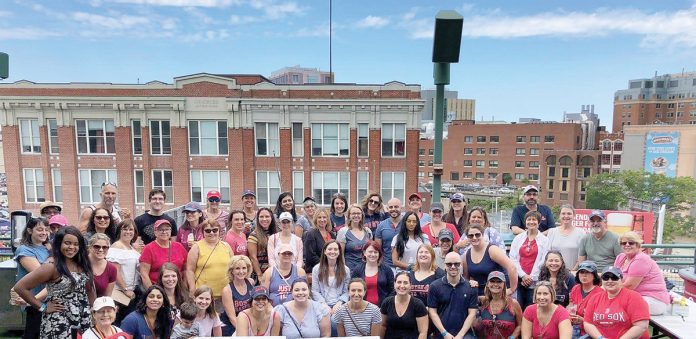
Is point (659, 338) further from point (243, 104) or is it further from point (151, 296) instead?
point (243, 104)

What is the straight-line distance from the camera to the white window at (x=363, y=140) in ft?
74.0

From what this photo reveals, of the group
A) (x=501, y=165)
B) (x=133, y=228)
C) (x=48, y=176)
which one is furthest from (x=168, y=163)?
(x=501, y=165)

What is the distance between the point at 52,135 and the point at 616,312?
27.8 metres

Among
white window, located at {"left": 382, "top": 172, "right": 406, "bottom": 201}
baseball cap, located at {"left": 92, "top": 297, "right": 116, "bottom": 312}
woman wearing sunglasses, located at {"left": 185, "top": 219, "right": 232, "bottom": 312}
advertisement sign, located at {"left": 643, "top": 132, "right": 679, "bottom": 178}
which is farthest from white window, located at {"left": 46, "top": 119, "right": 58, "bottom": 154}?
advertisement sign, located at {"left": 643, "top": 132, "right": 679, "bottom": 178}

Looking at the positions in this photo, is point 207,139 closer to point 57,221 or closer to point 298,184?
point 298,184

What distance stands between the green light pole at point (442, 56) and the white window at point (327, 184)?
1812cm

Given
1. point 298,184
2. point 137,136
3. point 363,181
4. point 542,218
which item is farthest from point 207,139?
point 542,218

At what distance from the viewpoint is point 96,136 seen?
911 inches

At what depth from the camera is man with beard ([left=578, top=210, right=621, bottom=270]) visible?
4738 mm

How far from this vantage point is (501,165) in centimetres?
8431

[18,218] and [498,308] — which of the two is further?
[18,218]

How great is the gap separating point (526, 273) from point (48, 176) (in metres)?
27.5

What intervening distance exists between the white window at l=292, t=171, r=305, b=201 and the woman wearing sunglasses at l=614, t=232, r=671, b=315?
19.7 metres

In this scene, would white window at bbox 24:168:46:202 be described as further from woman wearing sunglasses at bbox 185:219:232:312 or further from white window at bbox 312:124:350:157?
woman wearing sunglasses at bbox 185:219:232:312
